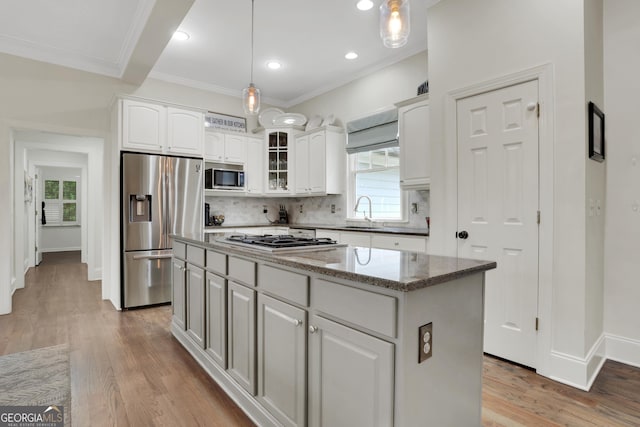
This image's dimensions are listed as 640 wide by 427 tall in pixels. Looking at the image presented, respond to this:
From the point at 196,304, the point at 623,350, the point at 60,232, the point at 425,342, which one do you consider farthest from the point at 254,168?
the point at 60,232

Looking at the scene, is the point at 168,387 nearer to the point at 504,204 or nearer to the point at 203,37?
the point at 504,204

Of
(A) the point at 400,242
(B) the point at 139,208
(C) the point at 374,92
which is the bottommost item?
(A) the point at 400,242

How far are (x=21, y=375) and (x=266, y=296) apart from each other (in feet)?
6.48

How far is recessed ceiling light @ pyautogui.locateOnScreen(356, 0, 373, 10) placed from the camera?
314 centimetres

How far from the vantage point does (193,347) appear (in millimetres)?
2674

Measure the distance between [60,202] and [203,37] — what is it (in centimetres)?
854

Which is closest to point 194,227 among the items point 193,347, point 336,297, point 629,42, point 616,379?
point 193,347

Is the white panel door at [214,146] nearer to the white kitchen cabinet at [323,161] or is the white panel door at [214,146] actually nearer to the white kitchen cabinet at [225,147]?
the white kitchen cabinet at [225,147]

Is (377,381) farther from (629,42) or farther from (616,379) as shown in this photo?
(629,42)

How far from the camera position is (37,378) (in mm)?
2322

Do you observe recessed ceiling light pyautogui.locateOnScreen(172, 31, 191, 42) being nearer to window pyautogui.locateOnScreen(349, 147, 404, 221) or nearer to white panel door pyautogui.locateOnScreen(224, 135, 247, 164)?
white panel door pyautogui.locateOnScreen(224, 135, 247, 164)

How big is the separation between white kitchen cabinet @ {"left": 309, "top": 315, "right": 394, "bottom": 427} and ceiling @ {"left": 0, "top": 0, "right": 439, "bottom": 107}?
2.76 m

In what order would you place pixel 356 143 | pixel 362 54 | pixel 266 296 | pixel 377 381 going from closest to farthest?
pixel 377 381 < pixel 266 296 < pixel 362 54 < pixel 356 143

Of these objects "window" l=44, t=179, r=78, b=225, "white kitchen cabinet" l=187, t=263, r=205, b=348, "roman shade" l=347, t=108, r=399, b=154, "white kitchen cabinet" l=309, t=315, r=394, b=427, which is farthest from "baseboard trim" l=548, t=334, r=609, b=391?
"window" l=44, t=179, r=78, b=225
